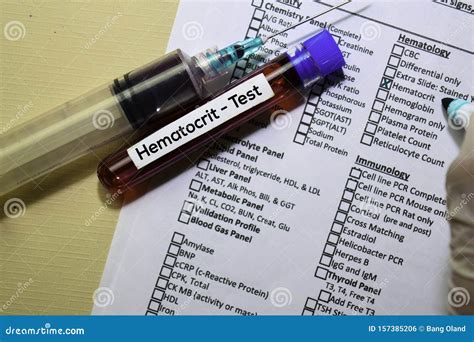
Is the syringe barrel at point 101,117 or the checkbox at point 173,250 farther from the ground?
the syringe barrel at point 101,117

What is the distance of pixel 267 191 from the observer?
2.11 ft

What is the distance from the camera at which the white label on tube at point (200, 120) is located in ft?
1.96

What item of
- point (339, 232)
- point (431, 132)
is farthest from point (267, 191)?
point (431, 132)
